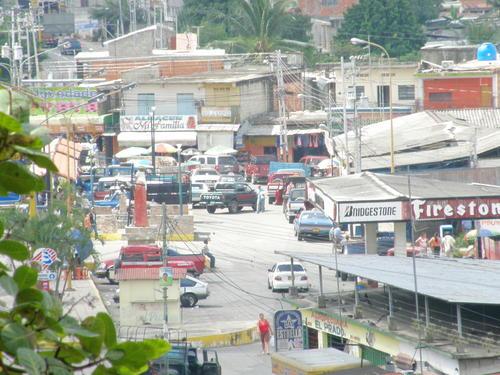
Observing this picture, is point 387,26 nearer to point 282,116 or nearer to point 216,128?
point 216,128

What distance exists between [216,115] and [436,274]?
1719 inches

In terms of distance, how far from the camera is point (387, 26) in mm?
88750

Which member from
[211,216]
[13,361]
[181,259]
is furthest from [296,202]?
[13,361]

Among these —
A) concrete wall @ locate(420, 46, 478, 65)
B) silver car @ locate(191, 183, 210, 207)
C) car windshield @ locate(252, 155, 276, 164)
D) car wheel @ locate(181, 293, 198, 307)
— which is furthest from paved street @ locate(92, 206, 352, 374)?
concrete wall @ locate(420, 46, 478, 65)

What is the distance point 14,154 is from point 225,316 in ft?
85.8

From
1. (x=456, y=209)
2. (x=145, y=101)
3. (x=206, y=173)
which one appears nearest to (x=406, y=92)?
(x=145, y=101)

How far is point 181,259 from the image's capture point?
33.6m

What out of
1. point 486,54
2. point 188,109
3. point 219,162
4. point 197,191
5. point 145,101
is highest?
point 486,54

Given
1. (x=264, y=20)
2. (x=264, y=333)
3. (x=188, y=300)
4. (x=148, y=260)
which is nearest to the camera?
(x=264, y=333)

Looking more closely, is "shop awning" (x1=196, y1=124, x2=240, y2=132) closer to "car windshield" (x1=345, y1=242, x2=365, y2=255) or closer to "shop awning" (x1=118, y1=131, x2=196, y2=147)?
"shop awning" (x1=118, y1=131, x2=196, y2=147)

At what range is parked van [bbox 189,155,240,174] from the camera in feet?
189

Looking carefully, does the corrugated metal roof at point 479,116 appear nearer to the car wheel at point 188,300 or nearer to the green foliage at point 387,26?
the car wheel at point 188,300

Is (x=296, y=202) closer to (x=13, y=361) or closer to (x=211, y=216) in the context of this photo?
(x=211, y=216)

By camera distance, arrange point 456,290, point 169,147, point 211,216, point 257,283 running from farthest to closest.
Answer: point 169,147 < point 211,216 < point 257,283 < point 456,290
